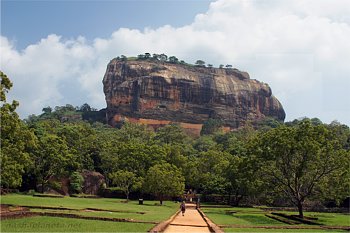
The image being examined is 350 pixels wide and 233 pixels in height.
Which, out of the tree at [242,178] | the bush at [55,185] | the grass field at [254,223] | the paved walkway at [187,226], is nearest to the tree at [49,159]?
the bush at [55,185]

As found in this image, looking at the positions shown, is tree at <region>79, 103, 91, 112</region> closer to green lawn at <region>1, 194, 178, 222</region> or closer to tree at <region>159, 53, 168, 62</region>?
tree at <region>159, 53, 168, 62</region>

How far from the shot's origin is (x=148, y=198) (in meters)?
62.2

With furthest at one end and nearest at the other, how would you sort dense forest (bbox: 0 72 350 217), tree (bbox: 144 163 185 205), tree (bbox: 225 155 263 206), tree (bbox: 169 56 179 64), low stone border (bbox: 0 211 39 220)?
tree (bbox: 169 56 179 64) → tree (bbox: 144 163 185 205) → tree (bbox: 225 155 263 206) → dense forest (bbox: 0 72 350 217) → low stone border (bbox: 0 211 39 220)

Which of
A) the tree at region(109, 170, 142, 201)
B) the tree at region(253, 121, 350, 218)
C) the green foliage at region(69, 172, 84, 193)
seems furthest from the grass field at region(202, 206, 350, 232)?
the green foliage at region(69, 172, 84, 193)

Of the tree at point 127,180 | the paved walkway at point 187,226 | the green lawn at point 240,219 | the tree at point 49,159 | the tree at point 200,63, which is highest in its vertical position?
the tree at point 200,63

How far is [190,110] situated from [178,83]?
441 inches

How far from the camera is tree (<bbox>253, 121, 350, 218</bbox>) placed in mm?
32719

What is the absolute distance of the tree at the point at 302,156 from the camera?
3272 centimetres

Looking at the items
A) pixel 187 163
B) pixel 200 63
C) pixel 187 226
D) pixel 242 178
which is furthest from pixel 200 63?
pixel 187 226

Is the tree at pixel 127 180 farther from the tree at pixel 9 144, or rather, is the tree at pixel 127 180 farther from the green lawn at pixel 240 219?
the tree at pixel 9 144

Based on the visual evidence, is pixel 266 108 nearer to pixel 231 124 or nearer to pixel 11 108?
pixel 231 124

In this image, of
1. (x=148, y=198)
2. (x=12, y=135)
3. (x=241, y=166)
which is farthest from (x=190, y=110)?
(x=12, y=135)

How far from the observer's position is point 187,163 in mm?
65625

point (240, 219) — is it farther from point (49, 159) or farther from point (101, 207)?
point (49, 159)
